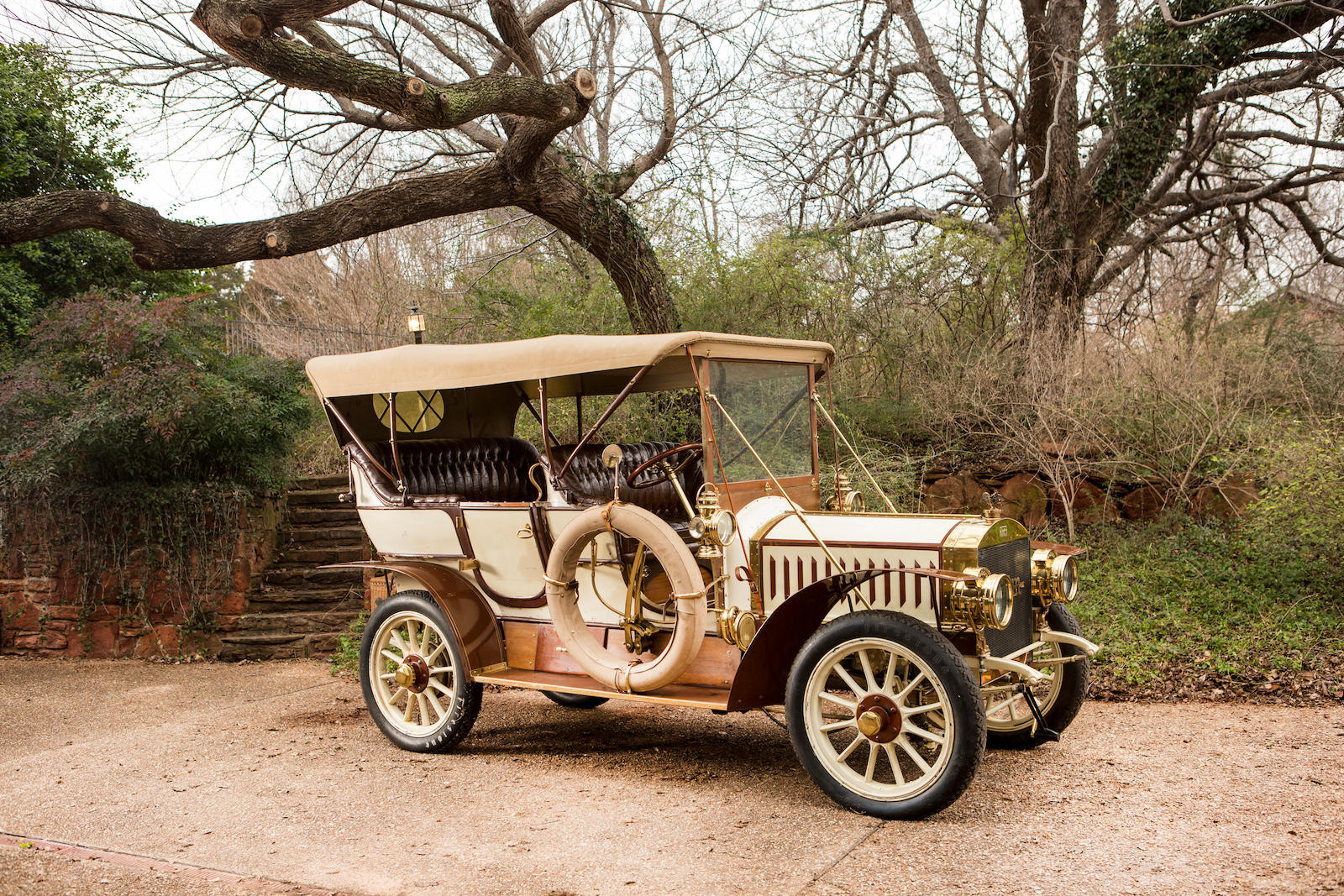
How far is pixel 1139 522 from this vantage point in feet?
28.7

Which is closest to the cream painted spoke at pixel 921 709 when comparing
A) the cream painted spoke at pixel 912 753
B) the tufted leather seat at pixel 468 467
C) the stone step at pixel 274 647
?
the cream painted spoke at pixel 912 753

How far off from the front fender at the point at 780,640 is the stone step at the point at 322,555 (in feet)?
19.3

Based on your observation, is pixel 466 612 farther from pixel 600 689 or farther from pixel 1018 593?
pixel 1018 593

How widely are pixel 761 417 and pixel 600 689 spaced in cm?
155

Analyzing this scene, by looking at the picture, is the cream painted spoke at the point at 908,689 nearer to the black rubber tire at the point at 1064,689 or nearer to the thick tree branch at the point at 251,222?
the black rubber tire at the point at 1064,689

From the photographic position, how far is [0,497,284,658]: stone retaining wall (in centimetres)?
819

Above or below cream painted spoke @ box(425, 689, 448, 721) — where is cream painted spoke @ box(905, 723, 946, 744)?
above

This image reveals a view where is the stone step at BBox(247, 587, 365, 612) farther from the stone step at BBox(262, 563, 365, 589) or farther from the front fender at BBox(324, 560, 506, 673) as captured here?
the front fender at BBox(324, 560, 506, 673)

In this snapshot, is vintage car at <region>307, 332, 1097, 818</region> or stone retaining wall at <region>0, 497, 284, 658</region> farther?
stone retaining wall at <region>0, 497, 284, 658</region>

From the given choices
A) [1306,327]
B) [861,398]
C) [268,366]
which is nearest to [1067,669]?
[861,398]

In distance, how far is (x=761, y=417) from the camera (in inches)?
195

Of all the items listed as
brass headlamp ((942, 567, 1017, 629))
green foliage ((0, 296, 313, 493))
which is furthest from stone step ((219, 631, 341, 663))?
brass headlamp ((942, 567, 1017, 629))

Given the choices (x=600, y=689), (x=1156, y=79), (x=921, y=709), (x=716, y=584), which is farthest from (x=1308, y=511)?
(x=600, y=689)

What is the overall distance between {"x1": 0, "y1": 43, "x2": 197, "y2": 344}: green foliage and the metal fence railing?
166 inches
